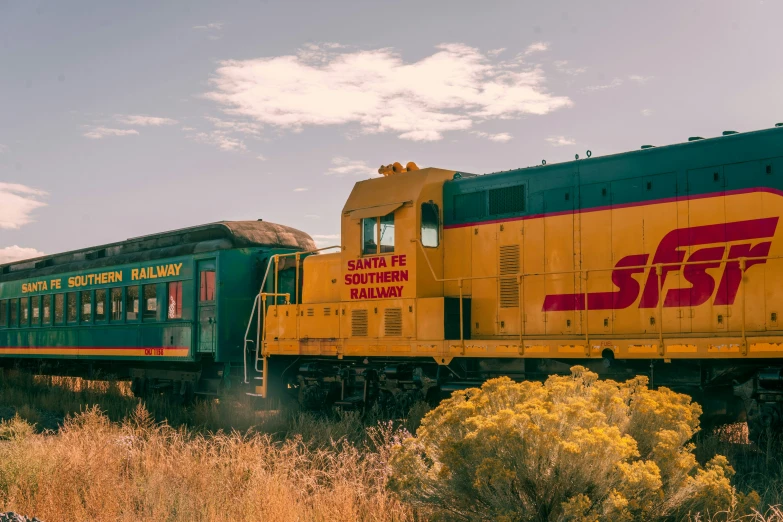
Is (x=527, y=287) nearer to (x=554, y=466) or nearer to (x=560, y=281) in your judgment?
(x=560, y=281)

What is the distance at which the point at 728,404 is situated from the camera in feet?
31.3

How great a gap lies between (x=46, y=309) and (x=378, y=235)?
13203mm

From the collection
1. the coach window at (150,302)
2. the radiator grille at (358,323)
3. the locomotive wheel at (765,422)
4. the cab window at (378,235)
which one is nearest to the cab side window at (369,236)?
the cab window at (378,235)

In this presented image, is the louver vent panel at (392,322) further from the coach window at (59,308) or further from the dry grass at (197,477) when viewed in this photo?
the coach window at (59,308)

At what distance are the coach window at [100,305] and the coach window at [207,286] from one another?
416 centimetres

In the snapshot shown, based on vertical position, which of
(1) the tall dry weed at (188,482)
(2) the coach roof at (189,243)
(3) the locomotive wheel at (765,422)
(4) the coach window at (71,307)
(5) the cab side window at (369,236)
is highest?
(2) the coach roof at (189,243)

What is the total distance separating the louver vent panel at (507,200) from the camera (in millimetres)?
11477

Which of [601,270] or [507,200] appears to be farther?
[507,200]

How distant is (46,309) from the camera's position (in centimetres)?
2138

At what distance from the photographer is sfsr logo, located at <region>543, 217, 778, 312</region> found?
9.35 m

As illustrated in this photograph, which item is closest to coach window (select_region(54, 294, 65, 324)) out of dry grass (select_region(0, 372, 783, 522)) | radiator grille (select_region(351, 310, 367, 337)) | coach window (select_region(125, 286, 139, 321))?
coach window (select_region(125, 286, 139, 321))

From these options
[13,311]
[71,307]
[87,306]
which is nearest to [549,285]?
[87,306]

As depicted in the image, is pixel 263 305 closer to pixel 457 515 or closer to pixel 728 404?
pixel 728 404

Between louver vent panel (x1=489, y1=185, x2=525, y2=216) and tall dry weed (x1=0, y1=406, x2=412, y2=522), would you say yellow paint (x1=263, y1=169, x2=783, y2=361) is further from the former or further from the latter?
tall dry weed (x1=0, y1=406, x2=412, y2=522)
